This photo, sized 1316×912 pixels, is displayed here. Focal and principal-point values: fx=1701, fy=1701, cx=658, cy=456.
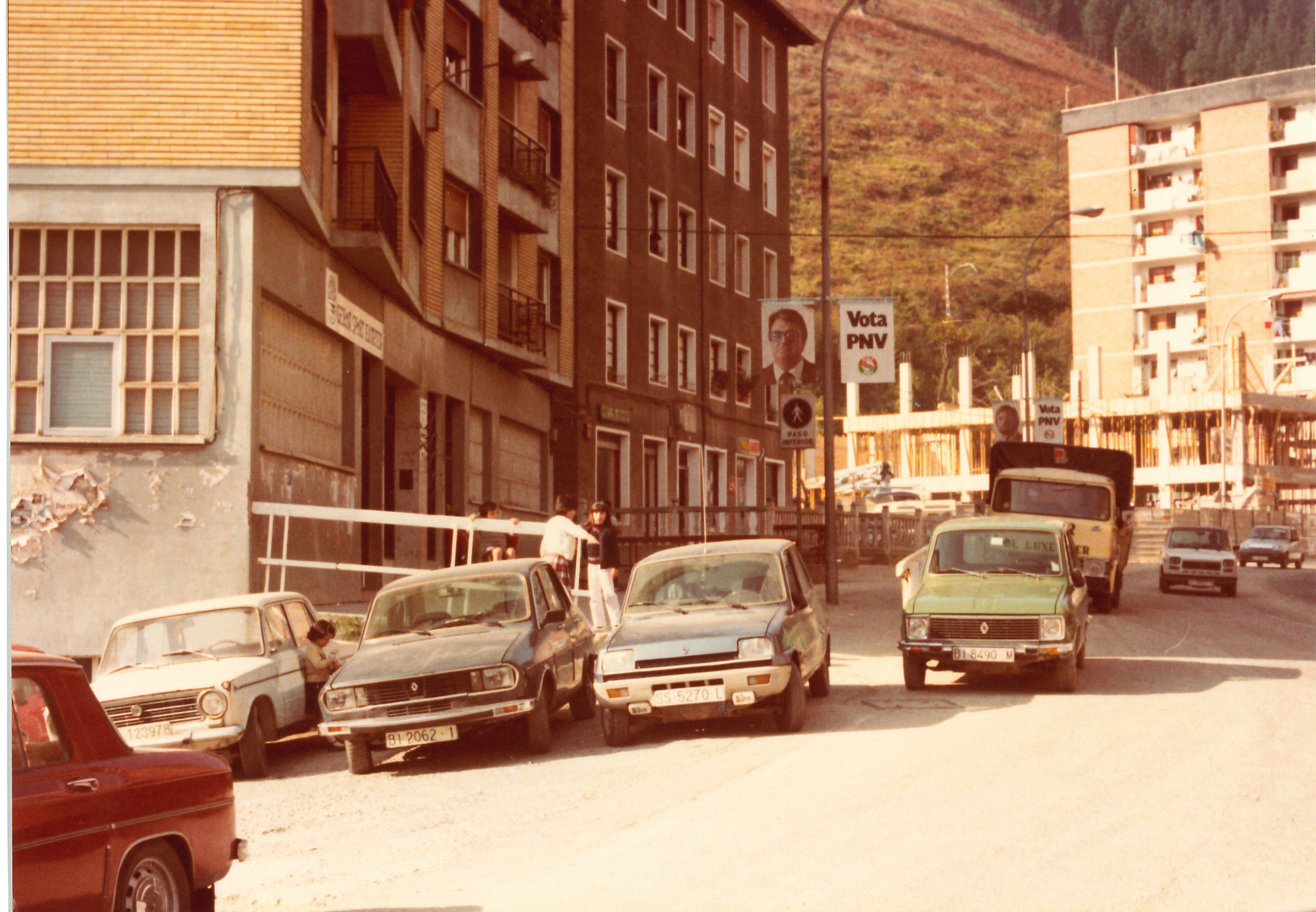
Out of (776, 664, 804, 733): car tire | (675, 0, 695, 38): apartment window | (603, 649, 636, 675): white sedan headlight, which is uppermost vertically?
(675, 0, 695, 38): apartment window

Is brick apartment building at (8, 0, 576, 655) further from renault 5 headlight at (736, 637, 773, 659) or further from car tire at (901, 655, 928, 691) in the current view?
car tire at (901, 655, 928, 691)

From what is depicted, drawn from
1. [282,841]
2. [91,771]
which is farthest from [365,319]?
[91,771]

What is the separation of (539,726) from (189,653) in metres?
2.82

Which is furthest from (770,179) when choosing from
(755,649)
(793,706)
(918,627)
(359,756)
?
(359,756)

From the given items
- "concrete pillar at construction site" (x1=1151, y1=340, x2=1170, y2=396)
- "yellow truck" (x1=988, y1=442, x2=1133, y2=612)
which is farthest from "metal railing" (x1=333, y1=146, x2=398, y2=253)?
"concrete pillar at construction site" (x1=1151, y1=340, x2=1170, y2=396)

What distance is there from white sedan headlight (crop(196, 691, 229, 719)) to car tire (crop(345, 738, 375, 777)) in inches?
37.3

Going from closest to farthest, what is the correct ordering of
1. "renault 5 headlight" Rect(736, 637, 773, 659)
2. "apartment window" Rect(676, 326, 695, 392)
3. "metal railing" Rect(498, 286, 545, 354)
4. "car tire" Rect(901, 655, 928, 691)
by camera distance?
1. "renault 5 headlight" Rect(736, 637, 773, 659)
2. "car tire" Rect(901, 655, 928, 691)
3. "metal railing" Rect(498, 286, 545, 354)
4. "apartment window" Rect(676, 326, 695, 392)

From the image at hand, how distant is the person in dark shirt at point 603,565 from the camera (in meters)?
20.1

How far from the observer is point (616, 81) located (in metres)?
38.5

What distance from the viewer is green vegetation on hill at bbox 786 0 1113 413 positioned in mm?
74938

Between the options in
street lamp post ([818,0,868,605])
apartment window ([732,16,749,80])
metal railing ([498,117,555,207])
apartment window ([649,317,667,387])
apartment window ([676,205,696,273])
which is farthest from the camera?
apartment window ([732,16,749,80])

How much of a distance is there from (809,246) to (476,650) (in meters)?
100

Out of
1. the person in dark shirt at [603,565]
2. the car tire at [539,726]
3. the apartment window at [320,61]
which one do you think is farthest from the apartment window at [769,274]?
the car tire at [539,726]

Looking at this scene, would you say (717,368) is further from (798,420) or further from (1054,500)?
(798,420)
